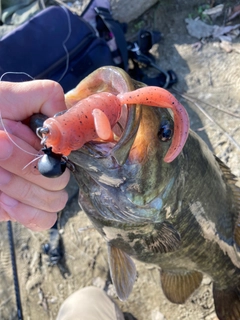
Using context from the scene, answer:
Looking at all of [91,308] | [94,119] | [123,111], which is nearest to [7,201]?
[123,111]

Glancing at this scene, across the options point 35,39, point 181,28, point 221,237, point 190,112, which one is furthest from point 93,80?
point 181,28

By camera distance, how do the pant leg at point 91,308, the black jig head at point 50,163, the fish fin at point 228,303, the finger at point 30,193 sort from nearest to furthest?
the black jig head at point 50,163 → the finger at point 30,193 → the fish fin at point 228,303 → the pant leg at point 91,308

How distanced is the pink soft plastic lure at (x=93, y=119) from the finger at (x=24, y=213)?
721 mm

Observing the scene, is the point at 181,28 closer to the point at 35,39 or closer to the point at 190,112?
the point at 190,112

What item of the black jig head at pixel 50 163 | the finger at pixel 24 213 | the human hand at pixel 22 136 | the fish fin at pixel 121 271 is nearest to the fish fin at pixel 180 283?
the fish fin at pixel 121 271

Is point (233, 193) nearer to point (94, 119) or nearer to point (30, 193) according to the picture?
point (30, 193)

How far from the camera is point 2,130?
1.45 meters

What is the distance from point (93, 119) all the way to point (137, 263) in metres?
2.38

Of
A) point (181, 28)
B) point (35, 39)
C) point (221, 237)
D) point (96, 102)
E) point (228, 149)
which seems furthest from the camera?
point (181, 28)

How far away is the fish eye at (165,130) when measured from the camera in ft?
4.23

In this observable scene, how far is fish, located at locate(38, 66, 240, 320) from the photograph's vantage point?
4.03 ft

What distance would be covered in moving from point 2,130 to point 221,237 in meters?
1.27

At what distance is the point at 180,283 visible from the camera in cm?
242

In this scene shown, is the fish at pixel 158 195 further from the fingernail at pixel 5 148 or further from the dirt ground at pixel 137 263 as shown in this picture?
the dirt ground at pixel 137 263
